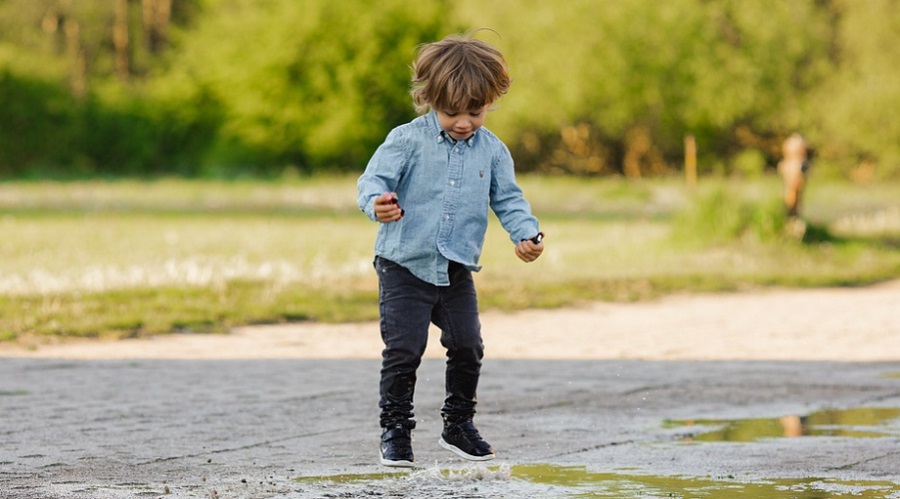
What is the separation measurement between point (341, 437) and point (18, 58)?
4375 centimetres

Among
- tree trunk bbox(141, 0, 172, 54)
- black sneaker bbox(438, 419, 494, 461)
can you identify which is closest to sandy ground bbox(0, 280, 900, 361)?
black sneaker bbox(438, 419, 494, 461)

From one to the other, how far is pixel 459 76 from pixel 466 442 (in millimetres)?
1407

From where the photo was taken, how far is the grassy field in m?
12.1

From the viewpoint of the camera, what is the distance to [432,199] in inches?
226

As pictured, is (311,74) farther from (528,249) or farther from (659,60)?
(528,249)

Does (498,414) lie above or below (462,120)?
below

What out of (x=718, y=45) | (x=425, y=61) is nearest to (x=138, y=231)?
(x=425, y=61)

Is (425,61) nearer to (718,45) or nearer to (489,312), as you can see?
(489,312)

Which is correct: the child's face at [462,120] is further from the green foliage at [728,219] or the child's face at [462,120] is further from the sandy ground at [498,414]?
the green foliage at [728,219]

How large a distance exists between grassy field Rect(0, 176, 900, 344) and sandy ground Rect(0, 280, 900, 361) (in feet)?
1.67

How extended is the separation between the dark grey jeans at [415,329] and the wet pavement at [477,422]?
0.28 meters

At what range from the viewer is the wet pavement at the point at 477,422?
211 inches

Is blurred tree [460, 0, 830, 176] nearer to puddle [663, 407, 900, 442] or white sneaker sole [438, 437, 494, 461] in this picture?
puddle [663, 407, 900, 442]

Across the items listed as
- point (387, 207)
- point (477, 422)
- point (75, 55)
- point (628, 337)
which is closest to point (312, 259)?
point (628, 337)
